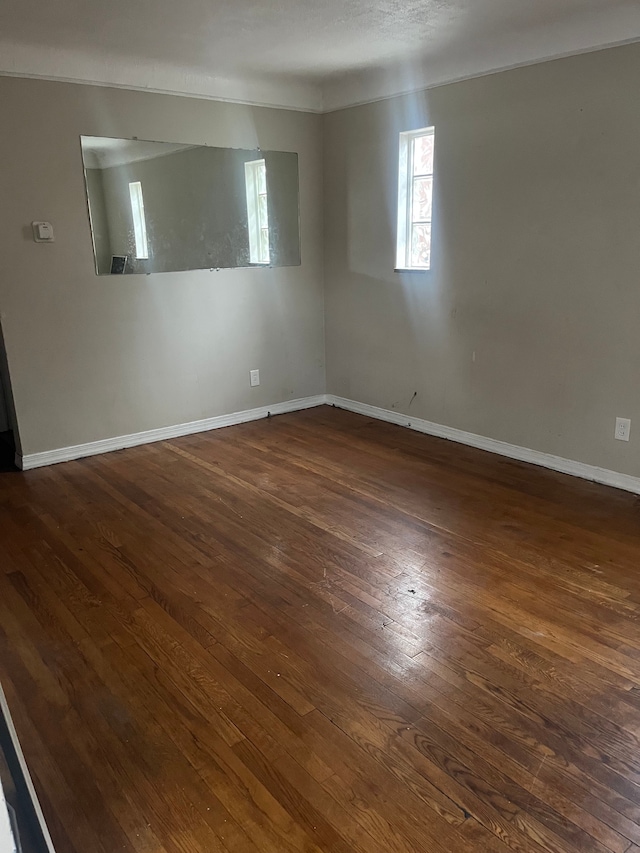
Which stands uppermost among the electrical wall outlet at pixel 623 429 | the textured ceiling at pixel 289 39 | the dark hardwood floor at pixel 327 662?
the textured ceiling at pixel 289 39

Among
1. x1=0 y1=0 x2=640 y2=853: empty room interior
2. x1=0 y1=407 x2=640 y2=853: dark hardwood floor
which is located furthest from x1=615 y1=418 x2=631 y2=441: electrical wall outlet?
x1=0 y1=407 x2=640 y2=853: dark hardwood floor

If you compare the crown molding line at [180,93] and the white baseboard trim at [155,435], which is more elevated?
the crown molding line at [180,93]

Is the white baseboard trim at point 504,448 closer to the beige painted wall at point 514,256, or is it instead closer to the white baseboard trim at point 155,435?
the beige painted wall at point 514,256

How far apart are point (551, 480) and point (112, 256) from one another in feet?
9.69

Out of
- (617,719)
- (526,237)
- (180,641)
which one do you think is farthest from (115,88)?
(617,719)

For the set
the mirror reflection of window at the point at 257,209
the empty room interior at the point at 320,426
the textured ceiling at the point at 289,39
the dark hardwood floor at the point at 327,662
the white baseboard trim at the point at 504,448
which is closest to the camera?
the dark hardwood floor at the point at 327,662

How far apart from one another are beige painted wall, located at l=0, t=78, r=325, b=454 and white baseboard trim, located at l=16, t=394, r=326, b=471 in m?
0.05

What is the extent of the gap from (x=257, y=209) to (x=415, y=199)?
3.68 feet

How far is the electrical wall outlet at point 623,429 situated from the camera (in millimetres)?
3342

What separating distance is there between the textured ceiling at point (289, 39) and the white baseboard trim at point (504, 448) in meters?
2.14

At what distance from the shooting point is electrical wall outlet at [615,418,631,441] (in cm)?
334

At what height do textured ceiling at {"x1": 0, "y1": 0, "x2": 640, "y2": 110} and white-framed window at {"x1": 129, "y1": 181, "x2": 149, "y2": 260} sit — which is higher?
textured ceiling at {"x1": 0, "y1": 0, "x2": 640, "y2": 110}

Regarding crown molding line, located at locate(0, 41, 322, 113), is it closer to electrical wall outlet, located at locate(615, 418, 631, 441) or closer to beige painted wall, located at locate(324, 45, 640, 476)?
beige painted wall, located at locate(324, 45, 640, 476)

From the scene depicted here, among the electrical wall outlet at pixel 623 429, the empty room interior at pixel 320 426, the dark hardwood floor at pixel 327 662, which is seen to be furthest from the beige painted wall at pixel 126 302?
the electrical wall outlet at pixel 623 429
